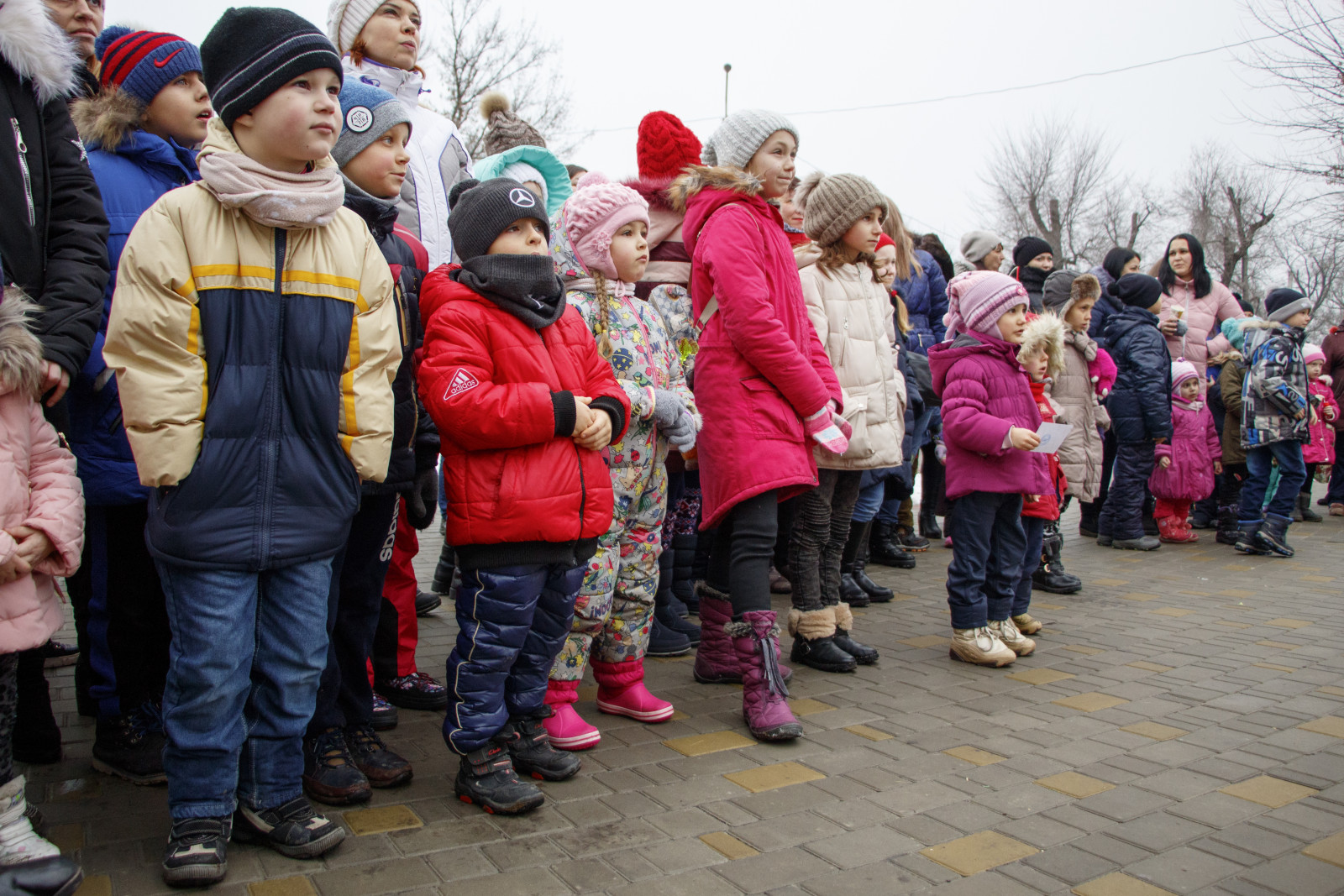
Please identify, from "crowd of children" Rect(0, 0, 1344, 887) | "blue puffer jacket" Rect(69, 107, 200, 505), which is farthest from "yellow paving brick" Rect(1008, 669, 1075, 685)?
"blue puffer jacket" Rect(69, 107, 200, 505)

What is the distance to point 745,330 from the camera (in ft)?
11.9

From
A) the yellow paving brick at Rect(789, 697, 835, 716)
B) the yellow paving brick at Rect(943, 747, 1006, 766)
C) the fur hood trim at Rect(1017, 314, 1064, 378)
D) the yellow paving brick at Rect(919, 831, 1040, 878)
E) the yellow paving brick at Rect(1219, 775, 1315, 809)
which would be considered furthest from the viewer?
the fur hood trim at Rect(1017, 314, 1064, 378)

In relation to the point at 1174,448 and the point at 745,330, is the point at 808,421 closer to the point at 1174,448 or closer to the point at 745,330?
the point at 745,330

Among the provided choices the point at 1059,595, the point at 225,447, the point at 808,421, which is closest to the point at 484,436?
the point at 225,447

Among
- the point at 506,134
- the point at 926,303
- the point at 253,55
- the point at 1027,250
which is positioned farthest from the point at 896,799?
the point at 1027,250

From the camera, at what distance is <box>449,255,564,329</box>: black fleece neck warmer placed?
114 inches

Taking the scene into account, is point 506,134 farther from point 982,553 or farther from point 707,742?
point 707,742

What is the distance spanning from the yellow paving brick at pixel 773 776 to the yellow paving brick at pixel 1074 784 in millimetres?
729

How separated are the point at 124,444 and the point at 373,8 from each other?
2120 millimetres

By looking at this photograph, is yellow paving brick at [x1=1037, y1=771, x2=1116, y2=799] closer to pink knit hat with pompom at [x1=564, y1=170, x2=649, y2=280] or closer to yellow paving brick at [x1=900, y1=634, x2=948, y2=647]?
yellow paving brick at [x1=900, y1=634, x2=948, y2=647]

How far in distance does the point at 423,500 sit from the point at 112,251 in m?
1.24

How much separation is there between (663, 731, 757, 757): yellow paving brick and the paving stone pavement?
0.01 m

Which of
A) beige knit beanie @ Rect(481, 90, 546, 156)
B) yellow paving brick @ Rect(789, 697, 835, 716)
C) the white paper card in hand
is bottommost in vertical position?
yellow paving brick @ Rect(789, 697, 835, 716)

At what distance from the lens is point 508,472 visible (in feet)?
9.25
